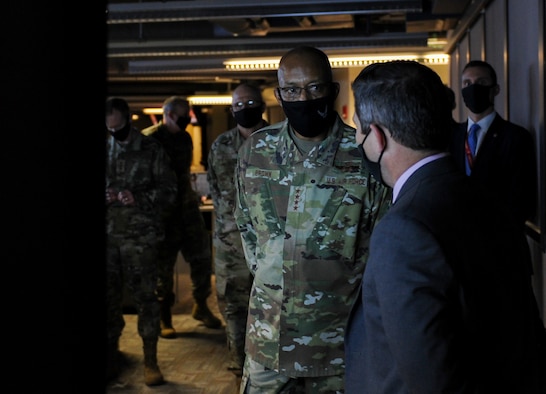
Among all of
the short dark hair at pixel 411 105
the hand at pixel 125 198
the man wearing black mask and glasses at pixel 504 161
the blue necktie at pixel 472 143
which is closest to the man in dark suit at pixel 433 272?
the short dark hair at pixel 411 105

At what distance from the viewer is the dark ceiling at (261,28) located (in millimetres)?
5855

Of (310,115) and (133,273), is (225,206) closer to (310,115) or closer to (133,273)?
(133,273)

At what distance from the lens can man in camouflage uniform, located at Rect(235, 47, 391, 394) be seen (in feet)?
7.02

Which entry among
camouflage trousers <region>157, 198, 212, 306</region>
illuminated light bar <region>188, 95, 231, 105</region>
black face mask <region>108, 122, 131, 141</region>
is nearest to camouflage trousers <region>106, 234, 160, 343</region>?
black face mask <region>108, 122, 131, 141</region>

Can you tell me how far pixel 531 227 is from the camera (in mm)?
4105

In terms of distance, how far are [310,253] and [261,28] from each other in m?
5.75

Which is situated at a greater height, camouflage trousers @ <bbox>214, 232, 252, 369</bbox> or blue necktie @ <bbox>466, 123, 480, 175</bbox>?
blue necktie @ <bbox>466, 123, 480, 175</bbox>

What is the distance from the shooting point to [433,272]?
1.21 m

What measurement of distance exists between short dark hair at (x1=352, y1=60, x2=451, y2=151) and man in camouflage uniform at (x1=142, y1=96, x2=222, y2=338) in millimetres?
4343

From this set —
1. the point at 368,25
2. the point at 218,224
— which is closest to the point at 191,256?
the point at 218,224

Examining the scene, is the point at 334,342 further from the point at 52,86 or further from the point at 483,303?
the point at 52,86

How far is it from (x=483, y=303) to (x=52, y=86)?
94 centimetres

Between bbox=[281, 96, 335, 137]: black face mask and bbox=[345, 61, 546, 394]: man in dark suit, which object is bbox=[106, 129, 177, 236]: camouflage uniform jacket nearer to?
bbox=[281, 96, 335, 137]: black face mask

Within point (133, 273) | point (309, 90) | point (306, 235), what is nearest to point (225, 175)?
point (133, 273)
